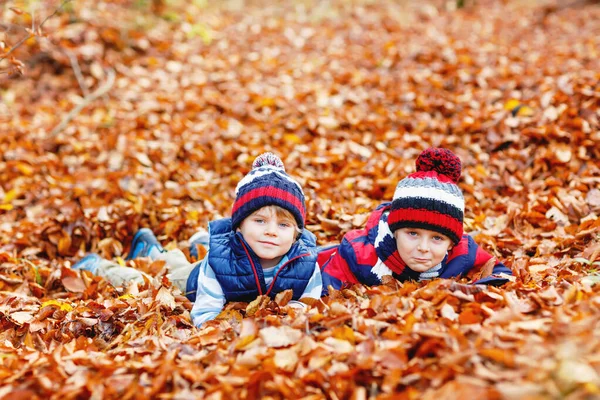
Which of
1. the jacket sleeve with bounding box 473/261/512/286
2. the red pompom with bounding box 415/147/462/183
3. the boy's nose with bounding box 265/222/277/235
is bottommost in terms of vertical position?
the jacket sleeve with bounding box 473/261/512/286

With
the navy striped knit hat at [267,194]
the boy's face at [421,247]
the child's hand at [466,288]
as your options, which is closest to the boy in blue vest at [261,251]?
the navy striped knit hat at [267,194]

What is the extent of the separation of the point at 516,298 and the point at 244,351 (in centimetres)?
144

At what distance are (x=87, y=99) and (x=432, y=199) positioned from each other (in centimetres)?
640

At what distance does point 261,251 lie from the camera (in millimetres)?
3432

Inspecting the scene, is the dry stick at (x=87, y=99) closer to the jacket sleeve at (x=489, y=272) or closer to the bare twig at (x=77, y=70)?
the bare twig at (x=77, y=70)

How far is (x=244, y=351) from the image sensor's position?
262 centimetres

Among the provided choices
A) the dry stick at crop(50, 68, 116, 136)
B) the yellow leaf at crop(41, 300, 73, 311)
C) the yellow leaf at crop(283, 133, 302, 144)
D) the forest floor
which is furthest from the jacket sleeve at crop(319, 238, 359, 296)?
the dry stick at crop(50, 68, 116, 136)

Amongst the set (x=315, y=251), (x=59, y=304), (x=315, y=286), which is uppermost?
(x=315, y=251)

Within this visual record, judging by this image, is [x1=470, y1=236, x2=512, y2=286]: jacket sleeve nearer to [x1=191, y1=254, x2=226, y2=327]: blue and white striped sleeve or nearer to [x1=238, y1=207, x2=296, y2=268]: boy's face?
[x1=238, y1=207, x2=296, y2=268]: boy's face

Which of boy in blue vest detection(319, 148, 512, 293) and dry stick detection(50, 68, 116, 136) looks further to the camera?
dry stick detection(50, 68, 116, 136)

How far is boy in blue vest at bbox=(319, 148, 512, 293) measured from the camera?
3.37m

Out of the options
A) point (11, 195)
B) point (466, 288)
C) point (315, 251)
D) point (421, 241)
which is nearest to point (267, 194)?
point (315, 251)

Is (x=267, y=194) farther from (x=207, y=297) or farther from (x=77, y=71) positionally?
(x=77, y=71)

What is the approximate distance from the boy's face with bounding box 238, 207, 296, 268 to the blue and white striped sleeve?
375 mm
